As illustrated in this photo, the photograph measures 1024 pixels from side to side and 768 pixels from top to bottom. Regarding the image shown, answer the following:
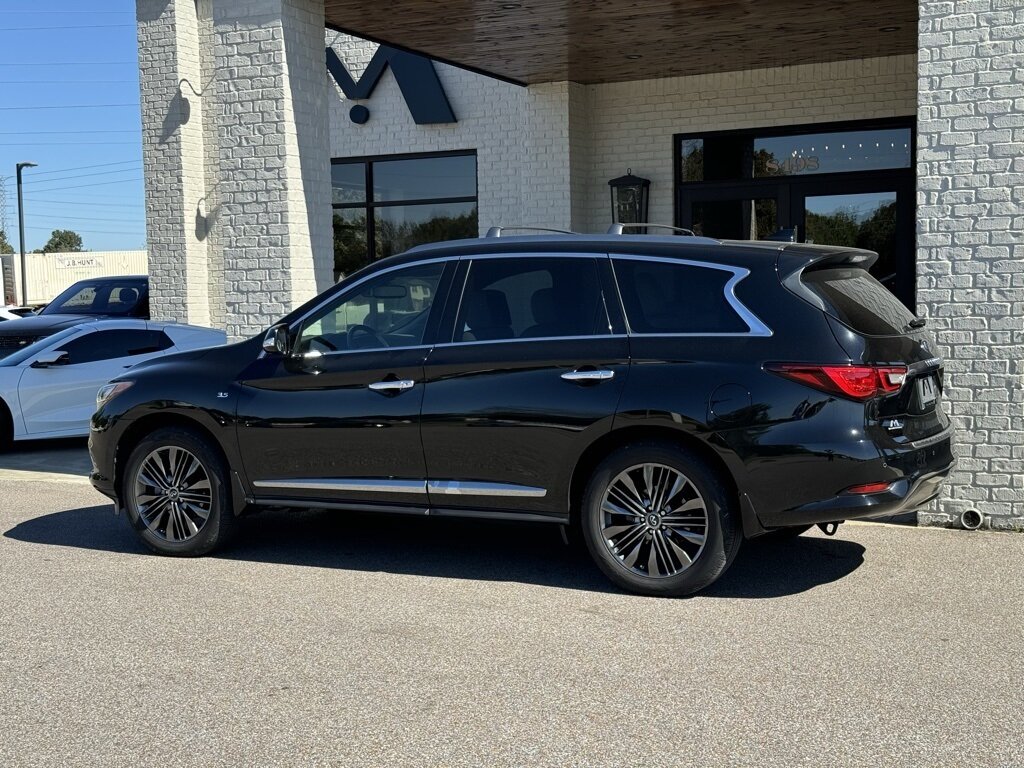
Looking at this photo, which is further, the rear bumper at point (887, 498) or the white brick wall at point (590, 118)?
the white brick wall at point (590, 118)

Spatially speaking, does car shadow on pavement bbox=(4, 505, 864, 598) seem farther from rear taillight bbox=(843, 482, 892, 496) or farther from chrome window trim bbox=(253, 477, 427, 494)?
rear taillight bbox=(843, 482, 892, 496)

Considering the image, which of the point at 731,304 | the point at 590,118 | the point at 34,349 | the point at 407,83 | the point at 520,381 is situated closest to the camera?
the point at 731,304

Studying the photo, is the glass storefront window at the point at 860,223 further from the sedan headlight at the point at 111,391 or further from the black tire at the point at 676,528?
the sedan headlight at the point at 111,391

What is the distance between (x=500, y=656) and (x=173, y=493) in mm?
3019

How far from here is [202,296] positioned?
54.6 ft

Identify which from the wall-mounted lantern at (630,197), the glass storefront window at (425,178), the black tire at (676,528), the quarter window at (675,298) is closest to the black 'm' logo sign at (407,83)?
the glass storefront window at (425,178)

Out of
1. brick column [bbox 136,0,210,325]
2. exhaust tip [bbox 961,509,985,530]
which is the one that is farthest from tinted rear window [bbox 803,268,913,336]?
brick column [bbox 136,0,210,325]

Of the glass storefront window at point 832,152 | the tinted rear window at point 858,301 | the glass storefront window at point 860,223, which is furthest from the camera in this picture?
the glass storefront window at point 860,223

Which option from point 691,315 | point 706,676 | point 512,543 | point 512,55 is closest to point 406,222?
point 512,55

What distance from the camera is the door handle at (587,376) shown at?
6.45 meters

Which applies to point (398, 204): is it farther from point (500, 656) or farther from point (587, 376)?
point (500, 656)

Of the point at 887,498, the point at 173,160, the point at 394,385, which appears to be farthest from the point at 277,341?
the point at 173,160

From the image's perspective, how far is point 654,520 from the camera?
6410 millimetres

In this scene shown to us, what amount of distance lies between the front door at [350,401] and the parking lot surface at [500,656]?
0.53 meters
